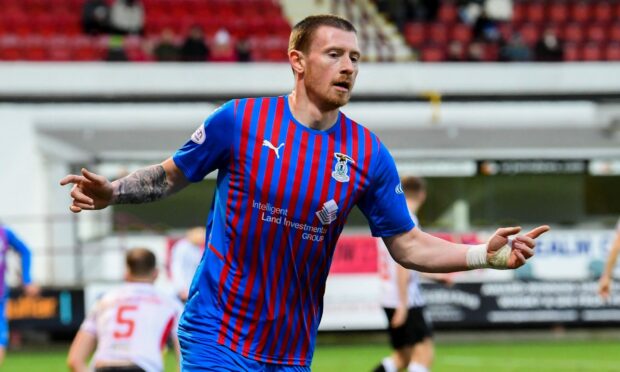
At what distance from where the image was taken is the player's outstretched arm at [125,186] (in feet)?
15.6

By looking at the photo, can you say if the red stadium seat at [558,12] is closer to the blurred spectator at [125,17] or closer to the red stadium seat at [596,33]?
the red stadium seat at [596,33]

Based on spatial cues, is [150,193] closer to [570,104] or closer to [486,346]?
[486,346]

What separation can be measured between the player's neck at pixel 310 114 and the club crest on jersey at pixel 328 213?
32 centimetres

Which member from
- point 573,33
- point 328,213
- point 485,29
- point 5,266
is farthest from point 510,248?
point 573,33

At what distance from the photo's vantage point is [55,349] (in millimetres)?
18078

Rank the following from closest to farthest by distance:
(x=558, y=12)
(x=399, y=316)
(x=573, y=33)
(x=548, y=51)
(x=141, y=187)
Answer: (x=141, y=187) < (x=399, y=316) < (x=548, y=51) < (x=573, y=33) < (x=558, y=12)

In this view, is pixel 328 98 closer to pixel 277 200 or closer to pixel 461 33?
pixel 277 200

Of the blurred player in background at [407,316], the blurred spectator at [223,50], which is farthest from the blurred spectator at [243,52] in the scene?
the blurred player in background at [407,316]

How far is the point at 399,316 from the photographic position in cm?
995

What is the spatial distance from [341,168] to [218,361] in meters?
0.93

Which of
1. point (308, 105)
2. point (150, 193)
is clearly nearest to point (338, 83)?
point (308, 105)

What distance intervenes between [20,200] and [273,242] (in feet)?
60.5

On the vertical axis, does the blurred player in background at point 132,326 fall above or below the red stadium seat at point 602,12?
below

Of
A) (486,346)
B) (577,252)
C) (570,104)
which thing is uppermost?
(570,104)
